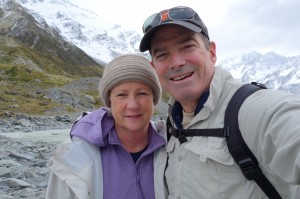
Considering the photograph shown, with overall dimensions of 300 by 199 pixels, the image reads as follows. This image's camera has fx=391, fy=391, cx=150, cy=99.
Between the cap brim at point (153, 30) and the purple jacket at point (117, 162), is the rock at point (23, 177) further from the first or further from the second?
the cap brim at point (153, 30)

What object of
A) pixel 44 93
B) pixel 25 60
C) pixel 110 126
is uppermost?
pixel 110 126

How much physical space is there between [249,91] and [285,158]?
71cm

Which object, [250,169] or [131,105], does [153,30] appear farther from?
[250,169]

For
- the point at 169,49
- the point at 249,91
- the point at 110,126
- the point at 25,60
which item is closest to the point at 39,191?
the point at 110,126

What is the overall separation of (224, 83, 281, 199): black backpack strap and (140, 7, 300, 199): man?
1.6 inches

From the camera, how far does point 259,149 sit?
2.60 meters

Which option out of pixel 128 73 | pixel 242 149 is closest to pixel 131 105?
pixel 128 73

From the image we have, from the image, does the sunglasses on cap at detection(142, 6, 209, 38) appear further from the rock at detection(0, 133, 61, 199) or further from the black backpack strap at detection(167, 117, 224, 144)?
the rock at detection(0, 133, 61, 199)

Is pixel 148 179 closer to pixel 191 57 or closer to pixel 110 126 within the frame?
pixel 110 126

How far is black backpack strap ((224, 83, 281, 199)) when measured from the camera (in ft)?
8.75

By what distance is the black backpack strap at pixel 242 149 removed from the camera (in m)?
2.67

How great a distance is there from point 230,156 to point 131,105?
127cm

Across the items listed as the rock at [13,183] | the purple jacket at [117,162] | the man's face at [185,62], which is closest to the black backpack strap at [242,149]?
the man's face at [185,62]

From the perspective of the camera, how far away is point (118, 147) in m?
3.87
